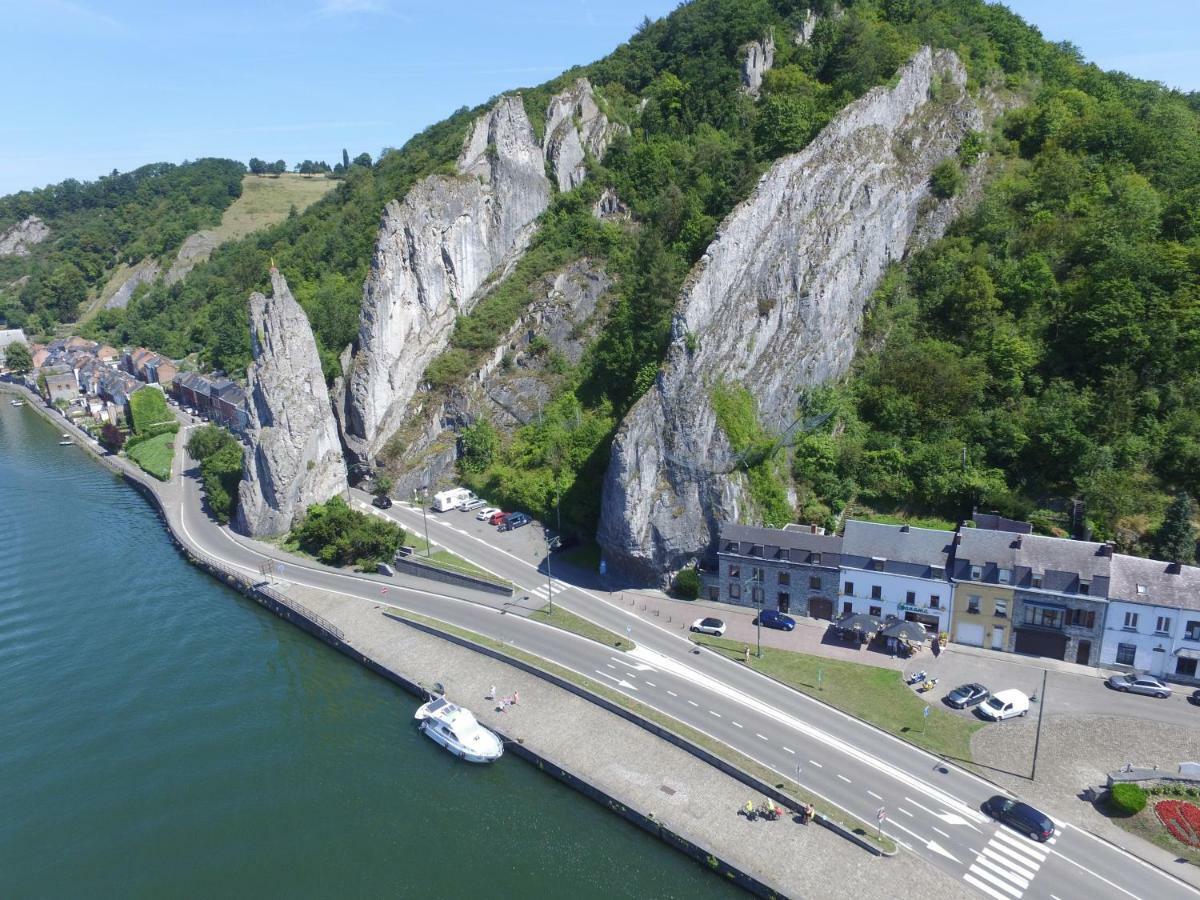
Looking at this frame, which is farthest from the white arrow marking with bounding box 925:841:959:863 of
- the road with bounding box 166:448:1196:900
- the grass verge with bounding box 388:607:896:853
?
the grass verge with bounding box 388:607:896:853

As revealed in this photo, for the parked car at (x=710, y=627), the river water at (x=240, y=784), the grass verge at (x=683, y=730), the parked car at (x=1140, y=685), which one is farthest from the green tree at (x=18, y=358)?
the parked car at (x=1140, y=685)

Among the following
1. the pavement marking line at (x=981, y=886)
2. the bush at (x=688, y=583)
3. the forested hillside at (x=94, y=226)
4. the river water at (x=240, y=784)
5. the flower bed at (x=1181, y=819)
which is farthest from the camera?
the forested hillside at (x=94, y=226)

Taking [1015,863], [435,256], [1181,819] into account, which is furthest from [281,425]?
[1181,819]

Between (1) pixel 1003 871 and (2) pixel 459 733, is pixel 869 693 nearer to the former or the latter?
(1) pixel 1003 871

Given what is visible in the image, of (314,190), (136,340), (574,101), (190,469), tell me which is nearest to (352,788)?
(190,469)

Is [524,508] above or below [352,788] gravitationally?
above

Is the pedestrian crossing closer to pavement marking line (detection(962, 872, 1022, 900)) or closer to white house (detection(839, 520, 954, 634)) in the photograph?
pavement marking line (detection(962, 872, 1022, 900))

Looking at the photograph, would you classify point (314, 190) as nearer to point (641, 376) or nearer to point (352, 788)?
point (641, 376)

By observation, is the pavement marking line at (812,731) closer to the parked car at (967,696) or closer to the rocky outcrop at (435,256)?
the parked car at (967,696)
